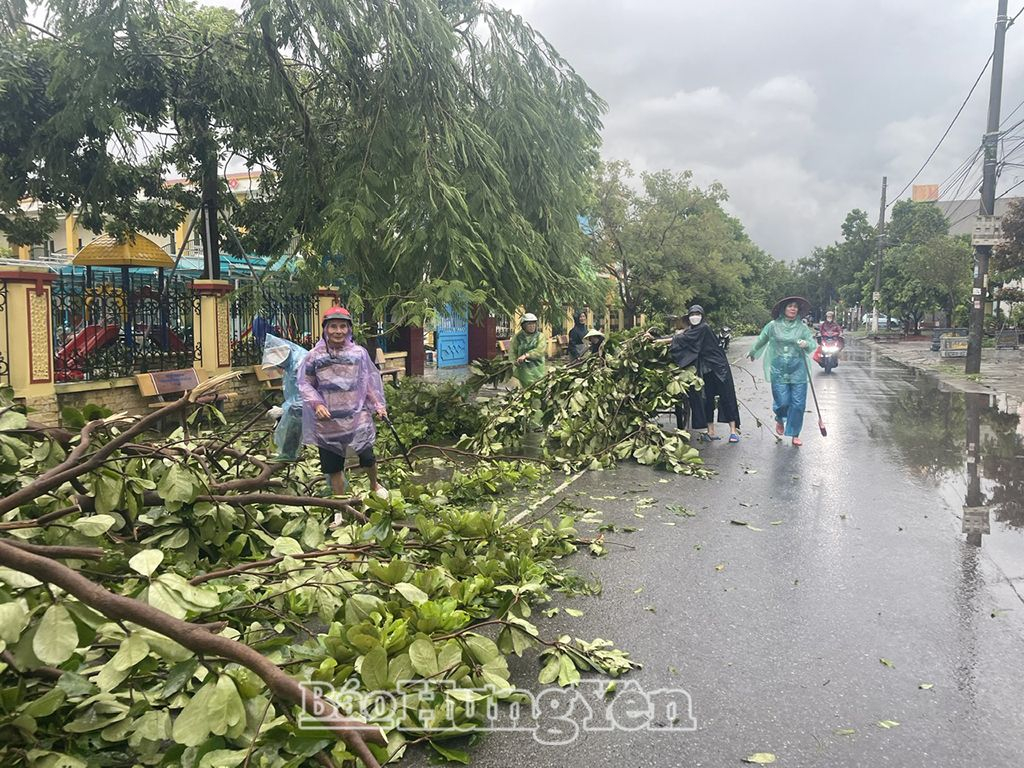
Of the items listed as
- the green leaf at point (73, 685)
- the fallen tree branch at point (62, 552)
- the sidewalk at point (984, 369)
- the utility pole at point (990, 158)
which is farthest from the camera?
the utility pole at point (990, 158)

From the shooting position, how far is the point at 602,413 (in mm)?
8805

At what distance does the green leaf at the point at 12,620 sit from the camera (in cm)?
208

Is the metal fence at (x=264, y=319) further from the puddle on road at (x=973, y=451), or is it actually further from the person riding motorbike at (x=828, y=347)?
the person riding motorbike at (x=828, y=347)

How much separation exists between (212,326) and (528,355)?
5.36 m

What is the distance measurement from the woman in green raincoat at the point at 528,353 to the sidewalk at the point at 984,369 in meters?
9.95

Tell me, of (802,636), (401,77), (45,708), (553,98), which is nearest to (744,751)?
(802,636)

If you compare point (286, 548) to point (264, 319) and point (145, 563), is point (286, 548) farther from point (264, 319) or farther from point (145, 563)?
point (264, 319)

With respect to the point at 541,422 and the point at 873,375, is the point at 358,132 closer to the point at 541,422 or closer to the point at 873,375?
the point at 541,422

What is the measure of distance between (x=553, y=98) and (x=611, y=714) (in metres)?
8.41

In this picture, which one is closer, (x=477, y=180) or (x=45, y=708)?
(x=45, y=708)

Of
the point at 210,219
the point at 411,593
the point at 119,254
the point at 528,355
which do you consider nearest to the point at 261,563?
the point at 411,593

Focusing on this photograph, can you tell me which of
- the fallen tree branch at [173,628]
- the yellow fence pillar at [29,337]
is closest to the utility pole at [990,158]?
the yellow fence pillar at [29,337]

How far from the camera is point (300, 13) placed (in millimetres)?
8031

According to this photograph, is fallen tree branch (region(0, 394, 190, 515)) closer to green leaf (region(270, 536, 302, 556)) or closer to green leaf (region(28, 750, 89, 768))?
green leaf (region(270, 536, 302, 556))
